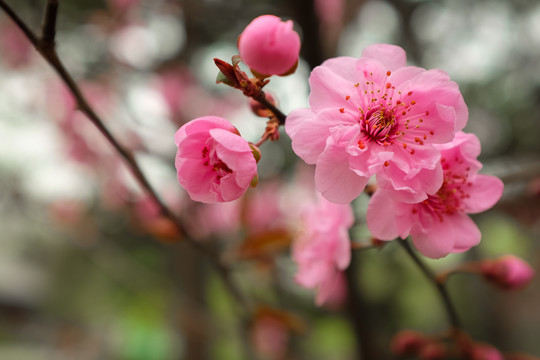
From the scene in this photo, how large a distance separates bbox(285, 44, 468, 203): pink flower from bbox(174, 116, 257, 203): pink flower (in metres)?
0.05

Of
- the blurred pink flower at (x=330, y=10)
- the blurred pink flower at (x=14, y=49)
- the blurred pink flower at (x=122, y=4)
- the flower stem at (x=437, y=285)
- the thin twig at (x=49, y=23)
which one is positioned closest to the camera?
the thin twig at (x=49, y=23)

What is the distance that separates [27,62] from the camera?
198 cm

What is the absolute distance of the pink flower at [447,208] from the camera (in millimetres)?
404

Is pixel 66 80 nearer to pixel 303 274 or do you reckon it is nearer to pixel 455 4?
pixel 303 274

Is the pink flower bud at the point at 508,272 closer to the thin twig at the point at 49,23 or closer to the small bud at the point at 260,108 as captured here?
the small bud at the point at 260,108

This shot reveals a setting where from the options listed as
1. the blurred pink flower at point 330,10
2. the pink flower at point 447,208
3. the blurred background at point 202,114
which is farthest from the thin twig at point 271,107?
the blurred pink flower at point 330,10

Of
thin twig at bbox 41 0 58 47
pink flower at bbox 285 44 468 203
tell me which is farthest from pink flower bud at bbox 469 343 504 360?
thin twig at bbox 41 0 58 47

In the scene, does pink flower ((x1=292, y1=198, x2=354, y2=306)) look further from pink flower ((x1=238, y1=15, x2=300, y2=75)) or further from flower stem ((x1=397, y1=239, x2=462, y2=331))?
pink flower ((x1=238, y1=15, x2=300, y2=75))

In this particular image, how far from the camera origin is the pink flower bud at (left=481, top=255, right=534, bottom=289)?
0.58 m

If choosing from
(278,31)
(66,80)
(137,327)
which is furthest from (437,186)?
(137,327)

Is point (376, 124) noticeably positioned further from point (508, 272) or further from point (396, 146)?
point (508, 272)

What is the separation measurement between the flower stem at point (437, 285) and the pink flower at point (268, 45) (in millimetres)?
235

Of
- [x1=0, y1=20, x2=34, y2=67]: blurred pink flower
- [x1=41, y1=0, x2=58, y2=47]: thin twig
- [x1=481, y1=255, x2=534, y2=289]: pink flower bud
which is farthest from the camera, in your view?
[x1=0, y1=20, x2=34, y2=67]: blurred pink flower

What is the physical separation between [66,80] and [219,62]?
17 centimetres
